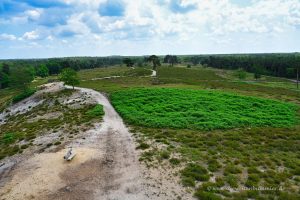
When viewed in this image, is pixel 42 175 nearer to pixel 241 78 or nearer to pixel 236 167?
pixel 236 167

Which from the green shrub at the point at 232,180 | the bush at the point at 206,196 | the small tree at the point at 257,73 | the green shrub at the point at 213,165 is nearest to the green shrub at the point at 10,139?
the green shrub at the point at 213,165

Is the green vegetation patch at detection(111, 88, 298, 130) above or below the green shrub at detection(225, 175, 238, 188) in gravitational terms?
above

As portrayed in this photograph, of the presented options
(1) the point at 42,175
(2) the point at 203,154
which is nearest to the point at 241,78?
(2) the point at 203,154

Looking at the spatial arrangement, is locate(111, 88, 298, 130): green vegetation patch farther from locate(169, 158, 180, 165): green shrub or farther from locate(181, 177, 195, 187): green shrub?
locate(181, 177, 195, 187): green shrub

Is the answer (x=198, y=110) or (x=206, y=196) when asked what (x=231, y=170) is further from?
(x=198, y=110)

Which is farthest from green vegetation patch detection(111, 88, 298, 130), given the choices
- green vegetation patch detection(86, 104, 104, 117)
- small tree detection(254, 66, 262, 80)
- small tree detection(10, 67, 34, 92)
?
small tree detection(254, 66, 262, 80)

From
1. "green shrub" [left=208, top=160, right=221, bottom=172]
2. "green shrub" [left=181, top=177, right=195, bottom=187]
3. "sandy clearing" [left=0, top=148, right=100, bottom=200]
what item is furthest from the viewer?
"green shrub" [left=208, top=160, right=221, bottom=172]
